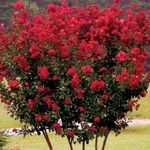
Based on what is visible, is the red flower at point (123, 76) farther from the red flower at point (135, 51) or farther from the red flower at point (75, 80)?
the red flower at point (75, 80)

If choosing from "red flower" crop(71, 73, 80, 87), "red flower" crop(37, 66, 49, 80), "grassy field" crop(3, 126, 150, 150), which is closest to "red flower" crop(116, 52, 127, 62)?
"red flower" crop(71, 73, 80, 87)

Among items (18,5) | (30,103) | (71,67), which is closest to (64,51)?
(71,67)

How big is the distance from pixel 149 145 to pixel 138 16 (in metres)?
11.1

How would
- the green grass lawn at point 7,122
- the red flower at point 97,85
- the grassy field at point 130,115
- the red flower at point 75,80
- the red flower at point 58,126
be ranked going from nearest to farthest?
the red flower at point 75,80, the red flower at point 97,85, the red flower at point 58,126, the green grass lawn at point 7,122, the grassy field at point 130,115

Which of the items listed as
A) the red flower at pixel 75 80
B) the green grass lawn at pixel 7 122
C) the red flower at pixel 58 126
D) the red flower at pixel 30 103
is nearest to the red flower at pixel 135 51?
the red flower at pixel 75 80

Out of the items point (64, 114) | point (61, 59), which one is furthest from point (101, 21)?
point (64, 114)

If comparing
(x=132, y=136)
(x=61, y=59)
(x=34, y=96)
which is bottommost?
(x=132, y=136)

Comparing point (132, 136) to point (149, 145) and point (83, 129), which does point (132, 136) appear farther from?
point (83, 129)

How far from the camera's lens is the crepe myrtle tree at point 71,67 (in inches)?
492

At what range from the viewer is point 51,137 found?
27.5 meters

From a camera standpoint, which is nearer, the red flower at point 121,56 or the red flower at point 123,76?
the red flower at point 123,76

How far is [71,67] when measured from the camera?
12.7 metres

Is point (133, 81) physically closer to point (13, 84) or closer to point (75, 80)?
point (75, 80)

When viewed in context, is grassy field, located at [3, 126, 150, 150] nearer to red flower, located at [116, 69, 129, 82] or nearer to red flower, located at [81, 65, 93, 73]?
red flower, located at [116, 69, 129, 82]
